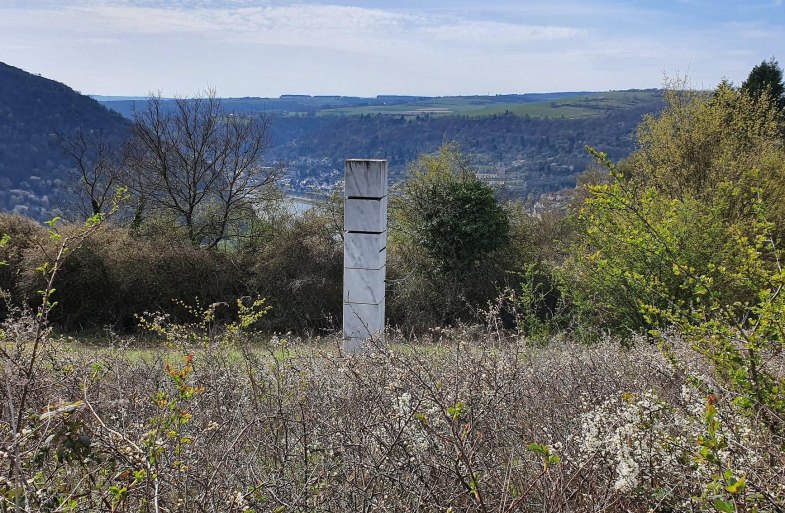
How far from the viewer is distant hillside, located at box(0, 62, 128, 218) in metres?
38.6

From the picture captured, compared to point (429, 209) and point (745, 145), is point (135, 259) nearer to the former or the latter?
point (429, 209)

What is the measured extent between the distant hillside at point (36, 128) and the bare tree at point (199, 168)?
704 inches

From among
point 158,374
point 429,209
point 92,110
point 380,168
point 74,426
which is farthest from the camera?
point 92,110

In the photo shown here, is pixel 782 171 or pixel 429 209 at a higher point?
pixel 782 171

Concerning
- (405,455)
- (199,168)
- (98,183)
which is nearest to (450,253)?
(199,168)

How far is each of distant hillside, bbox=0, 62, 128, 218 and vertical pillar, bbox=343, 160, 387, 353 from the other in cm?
3126

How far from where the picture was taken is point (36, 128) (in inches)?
1698

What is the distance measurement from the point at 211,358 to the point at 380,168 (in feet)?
19.5

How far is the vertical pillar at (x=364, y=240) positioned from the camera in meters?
10.8

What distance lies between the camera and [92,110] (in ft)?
148

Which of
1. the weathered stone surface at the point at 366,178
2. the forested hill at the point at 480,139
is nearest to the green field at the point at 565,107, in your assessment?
the forested hill at the point at 480,139

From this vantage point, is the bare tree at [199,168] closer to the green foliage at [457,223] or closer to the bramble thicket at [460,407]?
the green foliage at [457,223]

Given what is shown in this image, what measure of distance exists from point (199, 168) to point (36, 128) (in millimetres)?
28157

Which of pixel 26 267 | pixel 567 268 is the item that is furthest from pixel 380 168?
pixel 26 267
